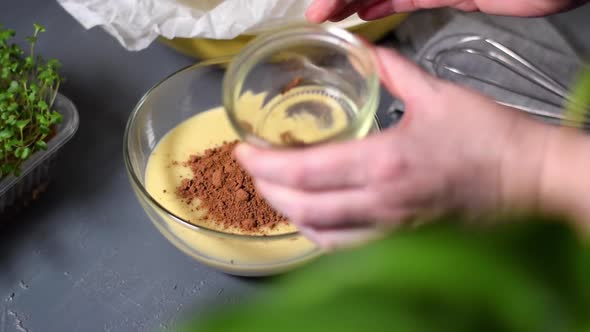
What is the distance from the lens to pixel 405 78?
0.44m

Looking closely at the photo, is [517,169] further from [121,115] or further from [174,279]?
[121,115]

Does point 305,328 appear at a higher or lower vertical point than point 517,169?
higher

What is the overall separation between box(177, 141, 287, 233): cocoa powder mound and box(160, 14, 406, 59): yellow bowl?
0.14 meters

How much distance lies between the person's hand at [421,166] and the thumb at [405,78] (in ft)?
0.04

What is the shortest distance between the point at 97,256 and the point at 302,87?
1.03 feet

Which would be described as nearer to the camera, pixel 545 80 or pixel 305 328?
pixel 305 328

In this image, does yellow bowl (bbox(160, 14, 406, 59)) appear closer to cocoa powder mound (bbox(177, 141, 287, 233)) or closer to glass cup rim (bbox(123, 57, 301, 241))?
glass cup rim (bbox(123, 57, 301, 241))

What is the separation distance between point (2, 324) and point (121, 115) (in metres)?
0.30

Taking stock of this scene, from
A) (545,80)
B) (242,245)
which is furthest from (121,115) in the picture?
(545,80)

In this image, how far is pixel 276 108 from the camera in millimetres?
621

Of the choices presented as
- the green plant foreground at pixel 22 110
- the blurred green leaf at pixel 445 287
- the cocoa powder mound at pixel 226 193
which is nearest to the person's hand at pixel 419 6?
the cocoa powder mound at pixel 226 193

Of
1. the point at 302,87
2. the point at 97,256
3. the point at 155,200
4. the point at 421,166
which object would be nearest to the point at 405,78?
the point at 421,166

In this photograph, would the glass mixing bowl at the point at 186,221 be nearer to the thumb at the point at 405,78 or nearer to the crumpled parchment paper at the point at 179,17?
the crumpled parchment paper at the point at 179,17

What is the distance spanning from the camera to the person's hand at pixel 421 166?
0.38 meters
